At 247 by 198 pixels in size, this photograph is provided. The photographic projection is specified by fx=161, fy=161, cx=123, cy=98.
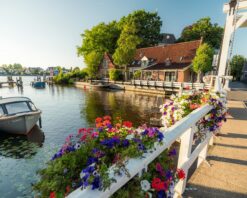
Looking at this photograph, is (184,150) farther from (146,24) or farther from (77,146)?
(146,24)

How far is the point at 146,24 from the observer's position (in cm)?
4428

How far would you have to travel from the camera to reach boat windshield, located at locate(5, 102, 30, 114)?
1041 centimetres

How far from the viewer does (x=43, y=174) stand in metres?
1.28

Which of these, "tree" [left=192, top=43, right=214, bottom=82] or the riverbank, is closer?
"tree" [left=192, top=43, right=214, bottom=82]

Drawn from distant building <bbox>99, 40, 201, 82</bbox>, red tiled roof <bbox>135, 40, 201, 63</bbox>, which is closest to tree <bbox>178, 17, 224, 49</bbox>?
red tiled roof <bbox>135, 40, 201, 63</bbox>

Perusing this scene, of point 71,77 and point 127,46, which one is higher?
point 127,46

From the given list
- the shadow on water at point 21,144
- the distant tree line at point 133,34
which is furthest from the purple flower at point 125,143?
the distant tree line at point 133,34

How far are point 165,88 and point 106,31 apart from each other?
25963 mm

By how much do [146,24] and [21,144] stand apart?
4360cm

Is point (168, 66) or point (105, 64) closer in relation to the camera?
point (168, 66)

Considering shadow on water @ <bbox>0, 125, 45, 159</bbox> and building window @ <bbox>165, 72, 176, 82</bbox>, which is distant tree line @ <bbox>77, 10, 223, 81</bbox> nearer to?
building window @ <bbox>165, 72, 176, 82</bbox>

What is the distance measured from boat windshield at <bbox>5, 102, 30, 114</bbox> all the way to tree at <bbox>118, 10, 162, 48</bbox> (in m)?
36.7

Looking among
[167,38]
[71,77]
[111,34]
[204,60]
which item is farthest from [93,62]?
[167,38]

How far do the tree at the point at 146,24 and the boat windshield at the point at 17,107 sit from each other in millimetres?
36658
